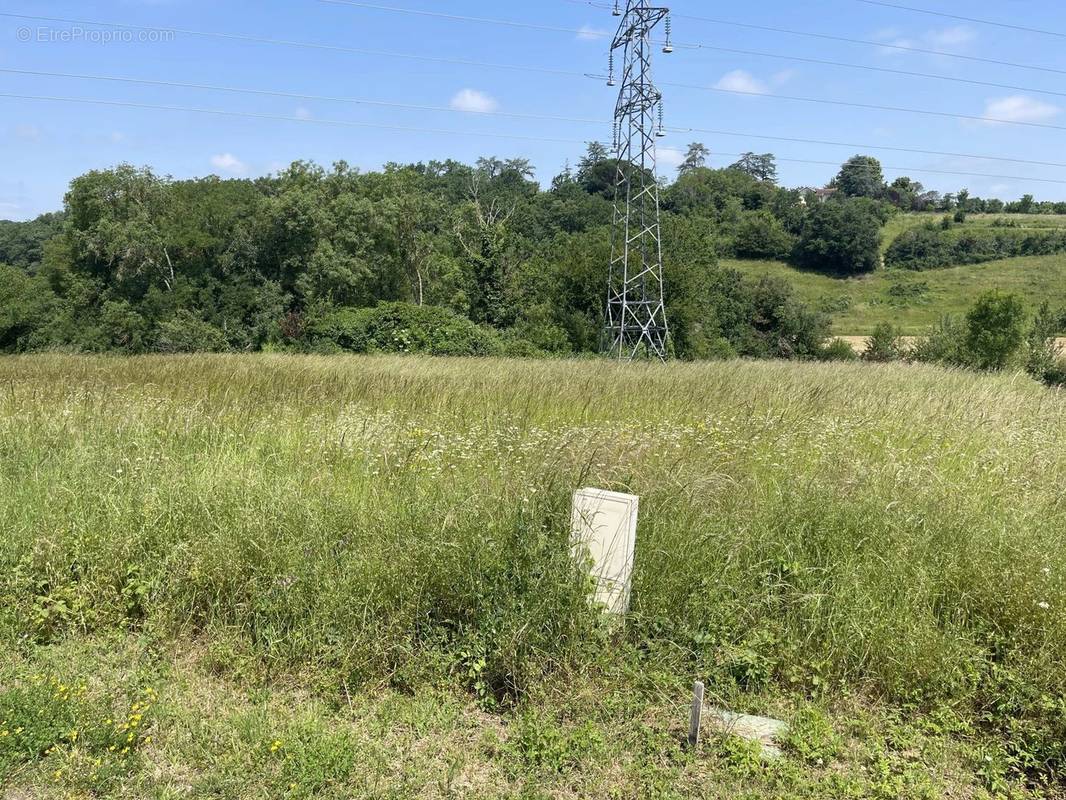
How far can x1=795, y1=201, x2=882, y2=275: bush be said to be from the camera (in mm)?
80938

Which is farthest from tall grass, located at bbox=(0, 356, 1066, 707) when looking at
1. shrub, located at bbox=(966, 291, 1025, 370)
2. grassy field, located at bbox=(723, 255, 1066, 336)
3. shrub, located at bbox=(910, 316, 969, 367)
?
grassy field, located at bbox=(723, 255, 1066, 336)

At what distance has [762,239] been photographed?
278ft

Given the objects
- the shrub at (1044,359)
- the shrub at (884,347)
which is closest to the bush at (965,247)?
the shrub at (884,347)

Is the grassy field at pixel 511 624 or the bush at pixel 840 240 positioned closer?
Answer: the grassy field at pixel 511 624

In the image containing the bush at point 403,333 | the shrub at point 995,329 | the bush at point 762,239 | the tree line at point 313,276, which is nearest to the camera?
the bush at point 403,333

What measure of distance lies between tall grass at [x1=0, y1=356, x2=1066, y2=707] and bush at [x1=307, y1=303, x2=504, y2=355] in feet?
59.1

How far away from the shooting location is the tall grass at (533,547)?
10.5ft

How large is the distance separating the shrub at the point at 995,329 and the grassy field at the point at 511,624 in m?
27.9

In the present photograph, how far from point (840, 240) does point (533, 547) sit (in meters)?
89.2

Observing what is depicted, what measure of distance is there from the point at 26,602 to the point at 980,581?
16.7 feet

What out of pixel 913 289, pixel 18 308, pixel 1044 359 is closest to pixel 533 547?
pixel 1044 359

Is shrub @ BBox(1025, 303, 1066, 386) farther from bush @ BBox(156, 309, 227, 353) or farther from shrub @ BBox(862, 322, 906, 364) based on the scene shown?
bush @ BBox(156, 309, 227, 353)

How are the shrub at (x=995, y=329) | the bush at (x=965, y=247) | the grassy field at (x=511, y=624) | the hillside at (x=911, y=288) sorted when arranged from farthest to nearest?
the bush at (x=965, y=247) < the hillside at (x=911, y=288) < the shrub at (x=995, y=329) < the grassy field at (x=511, y=624)

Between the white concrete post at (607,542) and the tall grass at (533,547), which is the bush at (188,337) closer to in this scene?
the tall grass at (533,547)
